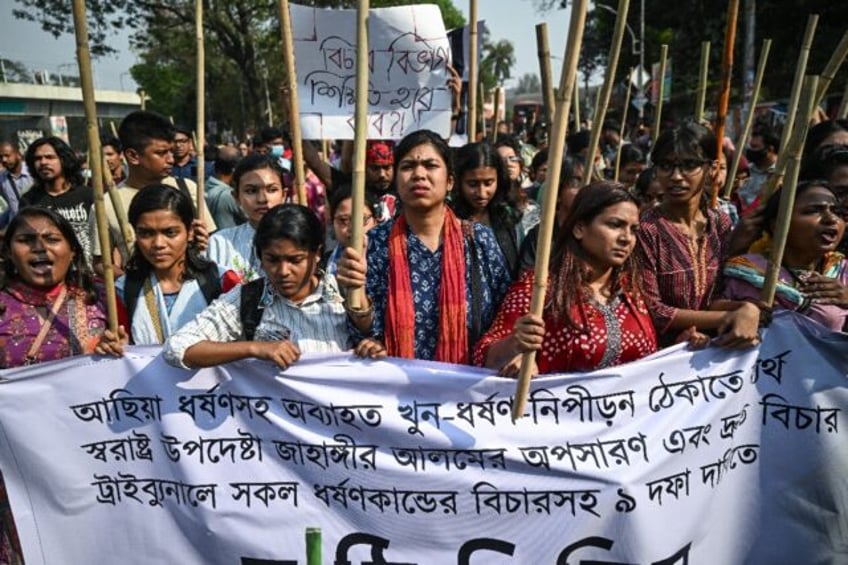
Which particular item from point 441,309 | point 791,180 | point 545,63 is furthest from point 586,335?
point 545,63

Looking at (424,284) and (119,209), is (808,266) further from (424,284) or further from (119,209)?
(119,209)

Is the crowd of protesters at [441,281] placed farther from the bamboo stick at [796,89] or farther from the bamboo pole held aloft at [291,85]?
the bamboo pole held aloft at [291,85]

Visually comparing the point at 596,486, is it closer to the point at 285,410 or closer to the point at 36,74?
the point at 285,410

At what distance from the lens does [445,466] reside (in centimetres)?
242

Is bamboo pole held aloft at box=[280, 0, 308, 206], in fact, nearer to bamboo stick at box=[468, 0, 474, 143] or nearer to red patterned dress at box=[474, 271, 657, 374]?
red patterned dress at box=[474, 271, 657, 374]

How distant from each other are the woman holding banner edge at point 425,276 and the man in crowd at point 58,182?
312 centimetres

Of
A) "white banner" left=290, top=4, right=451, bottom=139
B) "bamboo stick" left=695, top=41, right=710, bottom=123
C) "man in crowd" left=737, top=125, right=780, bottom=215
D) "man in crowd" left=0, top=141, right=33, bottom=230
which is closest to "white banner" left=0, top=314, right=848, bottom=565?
"white banner" left=290, top=4, right=451, bottom=139

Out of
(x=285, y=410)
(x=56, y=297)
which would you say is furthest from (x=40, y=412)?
(x=285, y=410)

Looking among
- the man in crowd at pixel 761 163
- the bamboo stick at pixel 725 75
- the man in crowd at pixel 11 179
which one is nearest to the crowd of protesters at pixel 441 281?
the bamboo stick at pixel 725 75

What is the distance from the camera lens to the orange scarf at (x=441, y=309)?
98.0 inches

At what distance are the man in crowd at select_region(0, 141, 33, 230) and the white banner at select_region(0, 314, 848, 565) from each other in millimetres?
4745

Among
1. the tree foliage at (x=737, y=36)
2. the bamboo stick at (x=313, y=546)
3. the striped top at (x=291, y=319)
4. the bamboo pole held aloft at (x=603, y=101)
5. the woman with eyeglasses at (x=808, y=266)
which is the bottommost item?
the bamboo stick at (x=313, y=546)

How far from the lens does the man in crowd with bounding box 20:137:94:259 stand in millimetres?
4844

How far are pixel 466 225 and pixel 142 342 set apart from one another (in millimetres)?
1335
